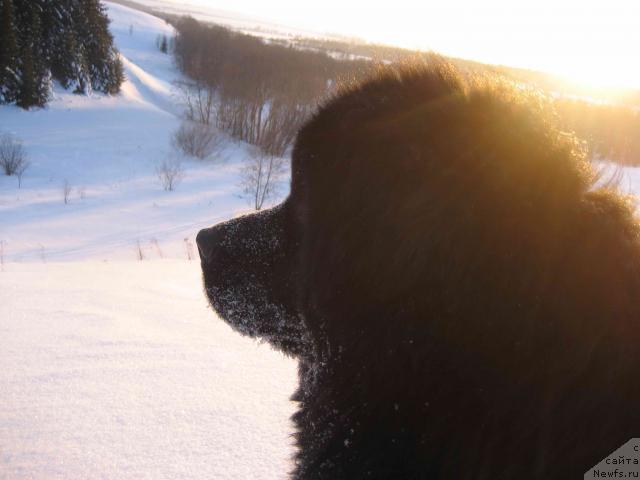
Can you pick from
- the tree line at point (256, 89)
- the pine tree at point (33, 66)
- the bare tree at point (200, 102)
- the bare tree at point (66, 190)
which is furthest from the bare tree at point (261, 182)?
the pine tree at point (33, 66)

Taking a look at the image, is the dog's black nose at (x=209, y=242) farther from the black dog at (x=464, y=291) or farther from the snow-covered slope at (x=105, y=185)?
the snow-covered slope at (x=105, y=185)

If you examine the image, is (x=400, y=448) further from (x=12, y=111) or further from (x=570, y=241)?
(x=12, y=111)

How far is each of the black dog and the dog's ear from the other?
0.77 ft

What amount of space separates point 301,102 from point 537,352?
38.7 m

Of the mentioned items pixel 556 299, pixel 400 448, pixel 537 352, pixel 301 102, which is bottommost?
pixel 301 102

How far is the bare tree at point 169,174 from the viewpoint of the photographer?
88.4 feet

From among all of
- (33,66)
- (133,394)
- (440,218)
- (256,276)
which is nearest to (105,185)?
(33,66)

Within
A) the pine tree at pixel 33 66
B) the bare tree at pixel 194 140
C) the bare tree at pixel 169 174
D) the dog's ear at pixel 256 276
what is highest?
the dog's ear at pixel 256 276

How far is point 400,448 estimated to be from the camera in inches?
54.4

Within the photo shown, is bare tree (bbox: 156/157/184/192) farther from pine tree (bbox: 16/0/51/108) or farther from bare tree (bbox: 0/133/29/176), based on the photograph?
pine tree (bbox: 16/0/51/108)

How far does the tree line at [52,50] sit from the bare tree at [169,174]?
10829 millimetres

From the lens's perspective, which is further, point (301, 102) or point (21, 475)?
point (301, 102)

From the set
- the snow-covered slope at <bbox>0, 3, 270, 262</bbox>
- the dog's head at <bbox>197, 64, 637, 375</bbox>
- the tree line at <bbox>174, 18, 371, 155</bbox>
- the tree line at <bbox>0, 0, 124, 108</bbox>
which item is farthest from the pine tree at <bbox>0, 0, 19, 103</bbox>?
the dog's head at <bbox>197, 64, 637, 375</bbox>

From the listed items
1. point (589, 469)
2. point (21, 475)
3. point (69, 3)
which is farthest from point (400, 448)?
point (69, 3)
